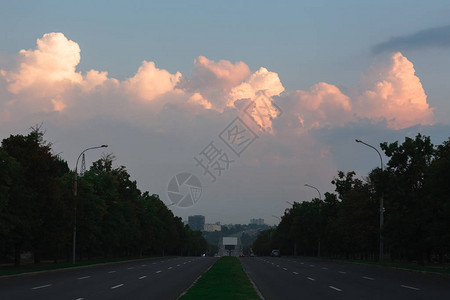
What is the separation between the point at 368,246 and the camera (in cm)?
7800

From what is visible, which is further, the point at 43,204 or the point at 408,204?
the point at 408,204

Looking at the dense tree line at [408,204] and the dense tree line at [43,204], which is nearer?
the dense tree line at [43,204]

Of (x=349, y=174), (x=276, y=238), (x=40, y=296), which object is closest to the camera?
(x=40, y=296)

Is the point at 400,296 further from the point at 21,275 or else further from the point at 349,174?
the point at 349,174

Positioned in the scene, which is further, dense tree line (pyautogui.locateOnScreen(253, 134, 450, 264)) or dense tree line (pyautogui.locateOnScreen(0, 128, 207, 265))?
→ dense tree line (pyautogui.locateOnScreen(253, 134, 450, 264))

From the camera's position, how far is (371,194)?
75.8 metres

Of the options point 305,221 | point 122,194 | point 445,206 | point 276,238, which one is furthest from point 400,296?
point 276,238

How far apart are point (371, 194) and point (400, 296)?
56525 mm

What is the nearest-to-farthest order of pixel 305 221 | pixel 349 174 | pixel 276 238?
pixel 349 174, pixel 305 221, pixel 276 238

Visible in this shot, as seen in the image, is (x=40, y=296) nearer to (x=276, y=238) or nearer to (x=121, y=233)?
(x=121, y=233)

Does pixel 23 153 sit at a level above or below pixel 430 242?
above

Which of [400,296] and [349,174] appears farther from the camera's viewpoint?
[349,174]

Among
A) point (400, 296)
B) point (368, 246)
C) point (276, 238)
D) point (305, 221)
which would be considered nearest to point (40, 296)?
point (400, 296)

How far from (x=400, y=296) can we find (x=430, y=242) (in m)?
31.2
